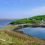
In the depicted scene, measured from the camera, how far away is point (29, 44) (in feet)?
39.1

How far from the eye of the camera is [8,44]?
427 inches

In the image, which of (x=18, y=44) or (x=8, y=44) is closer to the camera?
(x=8, y=44)

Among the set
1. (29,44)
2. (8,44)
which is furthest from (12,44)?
(29,44)

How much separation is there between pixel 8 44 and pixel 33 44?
224 cm

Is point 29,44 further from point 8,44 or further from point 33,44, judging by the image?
point 8,44

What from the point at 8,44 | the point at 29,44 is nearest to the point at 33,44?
the point at 29,44

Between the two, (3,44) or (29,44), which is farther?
(29,44)

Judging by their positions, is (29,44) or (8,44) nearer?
(8,44)

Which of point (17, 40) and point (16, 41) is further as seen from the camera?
point (17, 40)

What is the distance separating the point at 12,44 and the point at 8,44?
363 mm

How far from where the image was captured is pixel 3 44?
10648mm

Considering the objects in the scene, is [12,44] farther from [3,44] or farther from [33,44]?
[33,44]

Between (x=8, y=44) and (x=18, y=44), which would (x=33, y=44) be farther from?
(x=8, y=44)

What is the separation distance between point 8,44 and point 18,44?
107 centimetres
